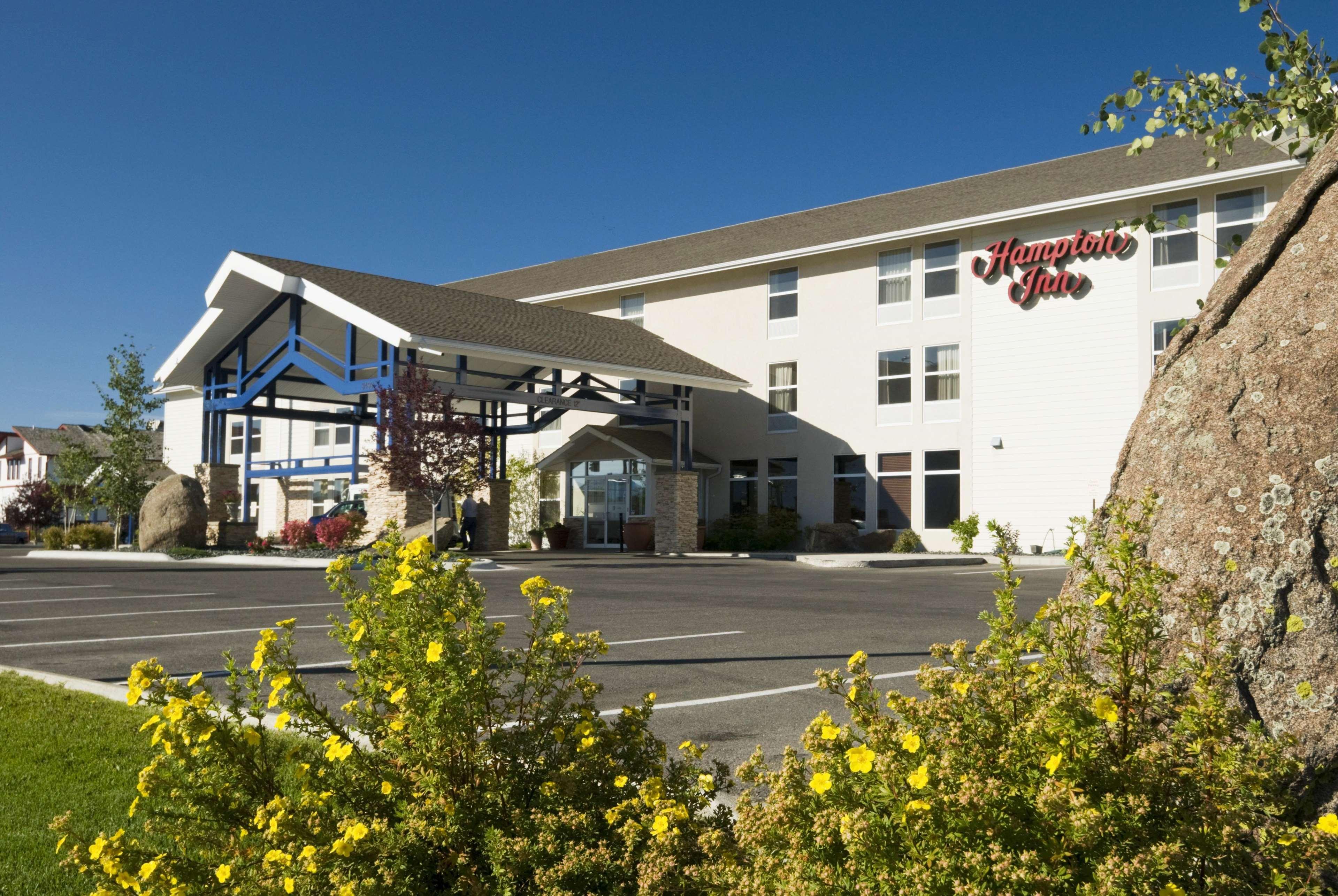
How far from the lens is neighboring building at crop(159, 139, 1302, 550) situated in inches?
1059

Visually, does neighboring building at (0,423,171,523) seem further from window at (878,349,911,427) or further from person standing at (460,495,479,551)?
window at (878,349,911,427)

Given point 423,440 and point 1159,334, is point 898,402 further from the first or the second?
point 423,440

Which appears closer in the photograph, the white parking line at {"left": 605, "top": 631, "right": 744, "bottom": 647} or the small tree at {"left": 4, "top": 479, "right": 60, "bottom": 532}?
the white parking line at {"left": 605, "top": 631, "right": 744, "bottom": 647}

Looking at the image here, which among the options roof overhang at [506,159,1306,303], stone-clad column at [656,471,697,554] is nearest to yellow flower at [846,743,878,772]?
roof overhang at [506,159,1306,303]

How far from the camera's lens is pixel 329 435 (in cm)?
4291

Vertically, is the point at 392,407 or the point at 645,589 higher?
the point at 392,407

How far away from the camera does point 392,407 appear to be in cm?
2403

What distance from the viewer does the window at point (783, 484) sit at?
1305 inches

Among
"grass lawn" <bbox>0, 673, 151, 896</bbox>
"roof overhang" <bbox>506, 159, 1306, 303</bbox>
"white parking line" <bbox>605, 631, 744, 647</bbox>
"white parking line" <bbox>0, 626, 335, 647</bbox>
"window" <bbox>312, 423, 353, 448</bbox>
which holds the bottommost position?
"white parking line" <bbox>605, 631, 744, 647</bbox>

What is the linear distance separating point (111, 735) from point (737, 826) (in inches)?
182

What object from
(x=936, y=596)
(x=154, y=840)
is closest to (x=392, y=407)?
(x=936, y=596)

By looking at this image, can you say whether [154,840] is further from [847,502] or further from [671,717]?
[847,502]

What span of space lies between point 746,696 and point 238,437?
44.4 meters

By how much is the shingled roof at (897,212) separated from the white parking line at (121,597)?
21.4m
